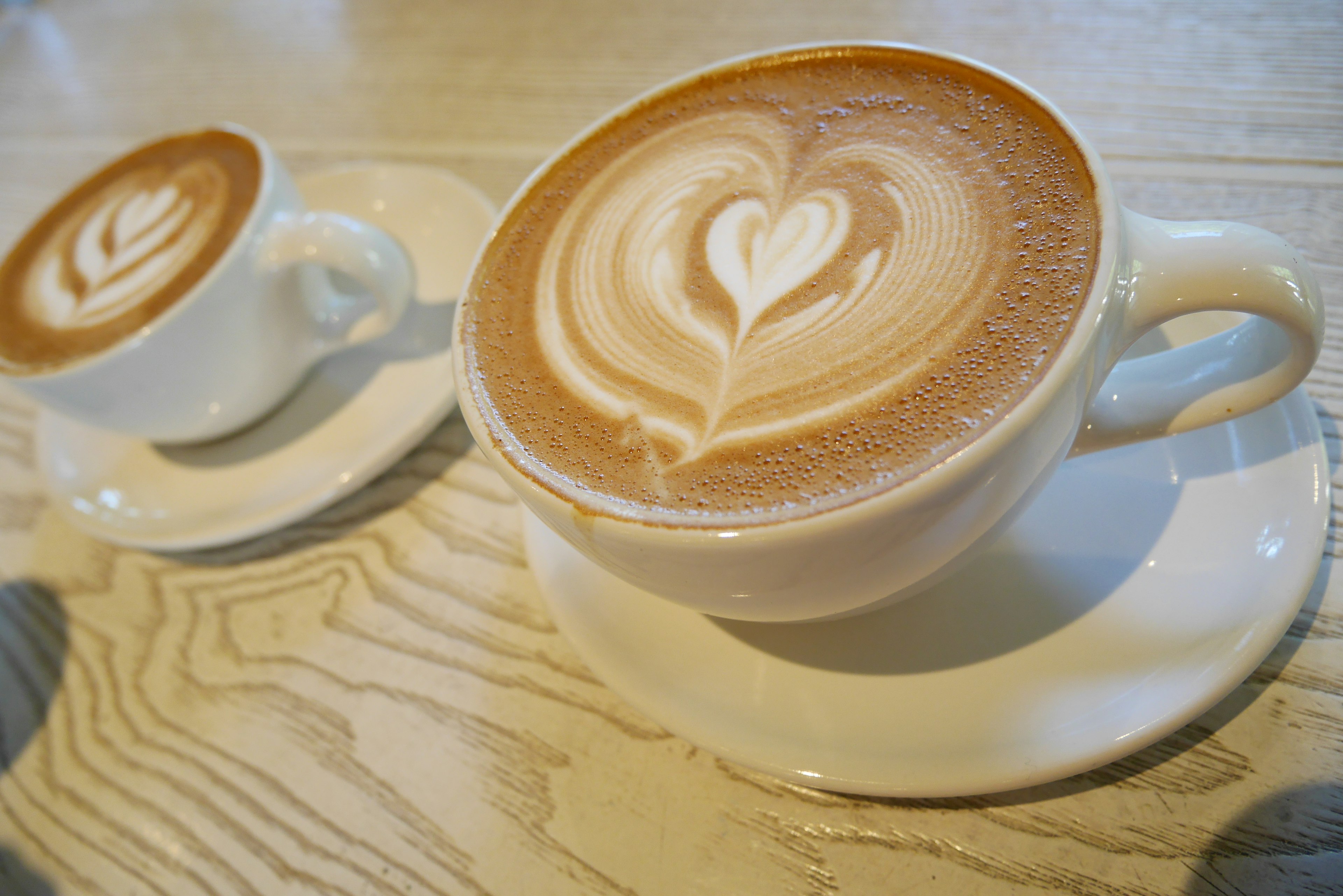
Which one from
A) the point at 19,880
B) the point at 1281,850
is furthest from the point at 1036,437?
the point at 19,880

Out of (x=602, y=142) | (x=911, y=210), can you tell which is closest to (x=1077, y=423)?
(x=911, y=210)

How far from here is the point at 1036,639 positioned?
596mm

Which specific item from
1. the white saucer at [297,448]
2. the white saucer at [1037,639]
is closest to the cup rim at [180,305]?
the white saucer at [297,448]

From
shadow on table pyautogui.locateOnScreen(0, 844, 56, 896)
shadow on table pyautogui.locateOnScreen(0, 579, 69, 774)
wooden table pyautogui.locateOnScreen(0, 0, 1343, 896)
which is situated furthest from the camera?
shadow on table pyautogui.locateOnScreen(0, 579, 69, 774)

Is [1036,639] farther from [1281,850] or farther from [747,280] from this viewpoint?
[747,280]

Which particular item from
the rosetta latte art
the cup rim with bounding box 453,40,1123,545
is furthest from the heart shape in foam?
the cup rim with bounding box 453,40,1123,545

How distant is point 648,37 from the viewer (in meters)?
1.34

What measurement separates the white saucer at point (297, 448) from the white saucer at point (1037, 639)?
1.14 feet

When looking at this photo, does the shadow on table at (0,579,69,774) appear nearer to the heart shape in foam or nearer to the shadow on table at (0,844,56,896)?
the shadow on table at (0,844,56,896)

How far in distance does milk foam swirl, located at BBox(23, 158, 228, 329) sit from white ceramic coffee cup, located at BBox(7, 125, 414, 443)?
8 cm

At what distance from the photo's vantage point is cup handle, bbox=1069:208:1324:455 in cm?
50

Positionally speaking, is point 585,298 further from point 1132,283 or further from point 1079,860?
point 1079,860

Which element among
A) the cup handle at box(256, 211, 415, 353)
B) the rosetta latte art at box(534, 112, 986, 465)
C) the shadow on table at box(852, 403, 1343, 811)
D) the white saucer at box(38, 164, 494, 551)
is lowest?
the white saucer at box(38, 164, 494, 551)

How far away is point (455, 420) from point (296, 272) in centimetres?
26
